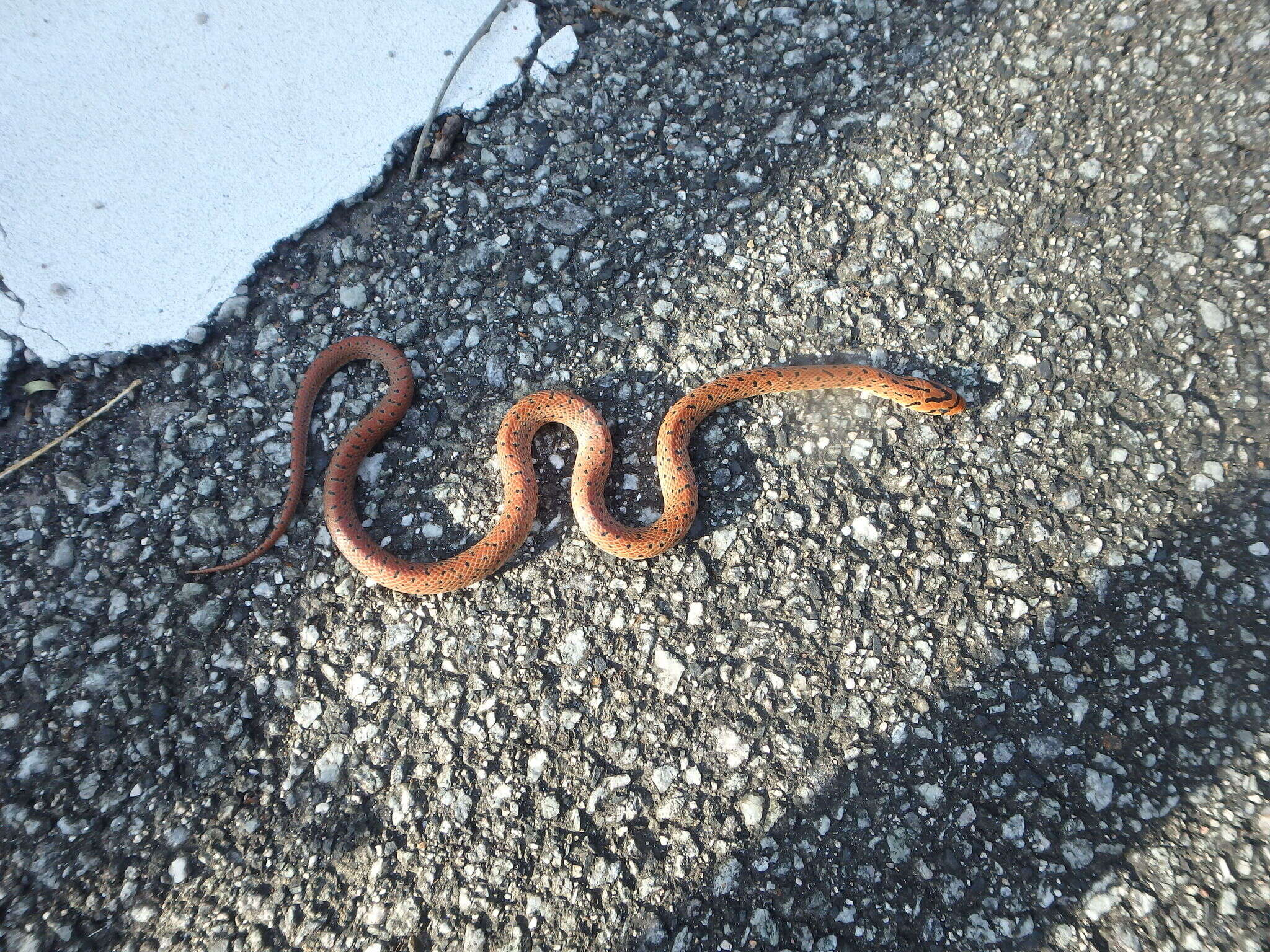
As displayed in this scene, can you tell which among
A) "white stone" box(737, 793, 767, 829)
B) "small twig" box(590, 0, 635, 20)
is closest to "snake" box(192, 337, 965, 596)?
"white stone" box(737, 793, 767, 829)

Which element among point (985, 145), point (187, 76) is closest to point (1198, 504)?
point (985, 145)

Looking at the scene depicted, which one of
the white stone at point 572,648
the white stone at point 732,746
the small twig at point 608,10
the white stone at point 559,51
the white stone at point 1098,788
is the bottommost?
the white stone at point 1098,788

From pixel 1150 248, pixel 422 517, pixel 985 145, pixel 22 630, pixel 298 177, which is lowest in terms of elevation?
pixel 1150 248

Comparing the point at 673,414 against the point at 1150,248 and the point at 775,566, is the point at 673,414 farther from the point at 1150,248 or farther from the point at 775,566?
the point at 1150,248

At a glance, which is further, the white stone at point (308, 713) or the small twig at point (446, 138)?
the small twig at point (446, 138)

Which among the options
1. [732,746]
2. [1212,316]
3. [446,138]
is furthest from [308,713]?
[1212,316]

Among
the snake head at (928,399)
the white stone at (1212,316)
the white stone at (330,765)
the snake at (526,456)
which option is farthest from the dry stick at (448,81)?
the white stone at (1212,316)

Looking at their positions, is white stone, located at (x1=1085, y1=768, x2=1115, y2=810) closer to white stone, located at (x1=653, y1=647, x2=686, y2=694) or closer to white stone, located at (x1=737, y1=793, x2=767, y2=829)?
white stone, located at (x1=737, y1=793, x2=767, y2=829)

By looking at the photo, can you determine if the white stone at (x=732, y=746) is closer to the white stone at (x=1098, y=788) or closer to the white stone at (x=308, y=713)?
the white stone at (x=1098, y=788)
